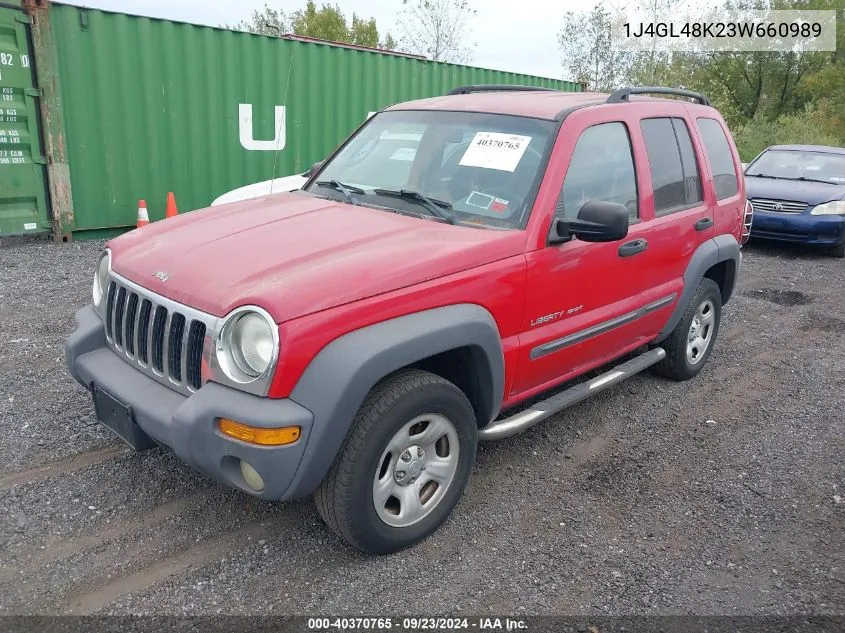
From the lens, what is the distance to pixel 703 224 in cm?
448

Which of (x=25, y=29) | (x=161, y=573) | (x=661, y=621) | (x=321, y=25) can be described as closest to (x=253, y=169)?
(x=25, y=29)

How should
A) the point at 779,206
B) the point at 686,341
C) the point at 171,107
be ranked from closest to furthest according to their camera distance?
the point at 686,341 < the point at 171,107 < the point at 779,206

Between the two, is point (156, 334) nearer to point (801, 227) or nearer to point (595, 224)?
point (595, 224)

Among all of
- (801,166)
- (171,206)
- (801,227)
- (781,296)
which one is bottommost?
(781,296)

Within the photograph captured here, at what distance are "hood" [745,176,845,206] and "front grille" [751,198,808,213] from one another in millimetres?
53

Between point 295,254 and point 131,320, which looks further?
point 131,320

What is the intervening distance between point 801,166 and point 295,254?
1031 centimetres

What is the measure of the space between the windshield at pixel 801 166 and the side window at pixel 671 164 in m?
7.14

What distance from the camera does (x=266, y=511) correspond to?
3240 millimetres

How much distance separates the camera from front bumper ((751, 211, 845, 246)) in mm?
9578

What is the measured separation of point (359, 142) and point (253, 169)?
5.98 metres

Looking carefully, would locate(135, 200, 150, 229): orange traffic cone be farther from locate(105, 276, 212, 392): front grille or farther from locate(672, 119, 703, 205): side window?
locate(672, 119, 703, 205): side window

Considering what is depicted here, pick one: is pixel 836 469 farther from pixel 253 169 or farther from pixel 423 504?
pixel 253 169

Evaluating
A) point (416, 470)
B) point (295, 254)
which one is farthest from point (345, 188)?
point (416, 470)
